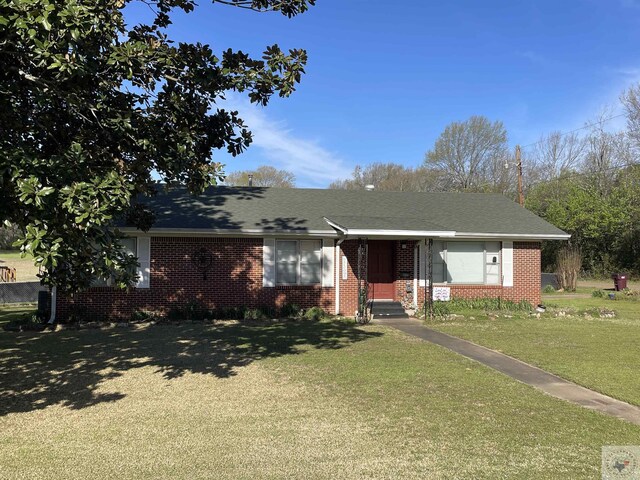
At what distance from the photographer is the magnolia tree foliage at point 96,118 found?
445 cm

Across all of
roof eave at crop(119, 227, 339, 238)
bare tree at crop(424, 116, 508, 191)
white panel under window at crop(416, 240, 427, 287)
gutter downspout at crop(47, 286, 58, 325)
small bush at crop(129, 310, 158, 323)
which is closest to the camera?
gutter downspout at crop(47, 286, 58, 325)

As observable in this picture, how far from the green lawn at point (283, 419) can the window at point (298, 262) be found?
215 inches

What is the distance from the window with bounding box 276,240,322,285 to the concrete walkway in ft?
13.7

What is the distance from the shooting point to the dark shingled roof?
14594mm

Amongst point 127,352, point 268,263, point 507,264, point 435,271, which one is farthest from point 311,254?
point 127,352

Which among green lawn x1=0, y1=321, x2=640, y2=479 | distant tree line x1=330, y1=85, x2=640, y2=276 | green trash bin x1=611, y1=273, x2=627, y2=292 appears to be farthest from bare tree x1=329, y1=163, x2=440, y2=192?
green lawn x1=0, y1=321, x2=640, y2=479

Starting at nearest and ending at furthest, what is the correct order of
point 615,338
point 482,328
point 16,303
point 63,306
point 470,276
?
point 615,338
point 482,328
point 63,306
point 470,276
point 16,303

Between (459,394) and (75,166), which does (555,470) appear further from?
(75,166)

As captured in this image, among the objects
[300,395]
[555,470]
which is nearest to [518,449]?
[555,470]

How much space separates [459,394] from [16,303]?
20.1 m

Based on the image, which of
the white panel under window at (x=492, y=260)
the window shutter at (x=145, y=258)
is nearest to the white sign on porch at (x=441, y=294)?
the white panel under window at (x=492, y=260)

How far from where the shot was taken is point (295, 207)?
1689cm

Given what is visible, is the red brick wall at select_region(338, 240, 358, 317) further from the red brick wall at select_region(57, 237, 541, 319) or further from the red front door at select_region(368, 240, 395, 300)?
the red front door at select_region(368, 240, 395, 300)

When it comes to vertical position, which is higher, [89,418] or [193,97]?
[193,97]
